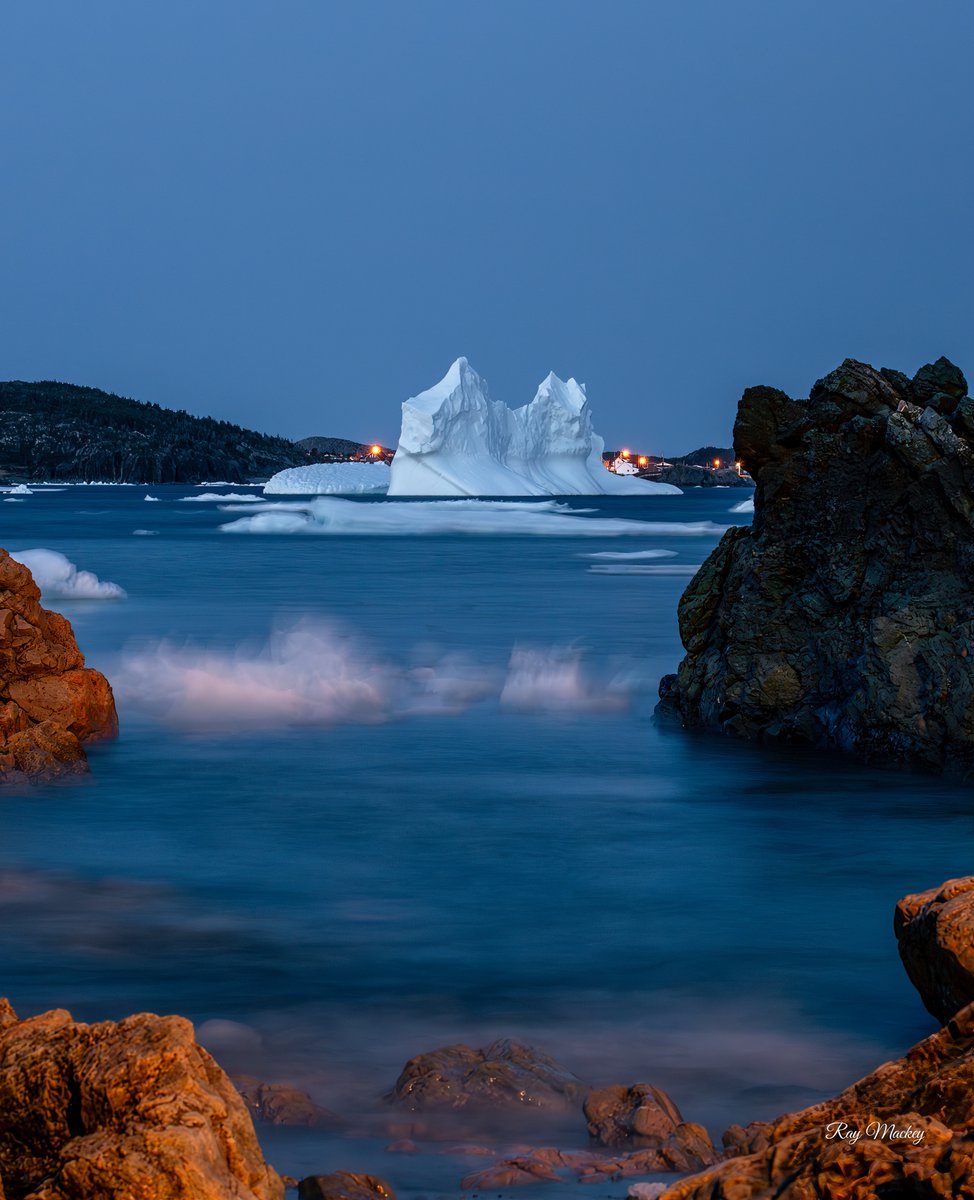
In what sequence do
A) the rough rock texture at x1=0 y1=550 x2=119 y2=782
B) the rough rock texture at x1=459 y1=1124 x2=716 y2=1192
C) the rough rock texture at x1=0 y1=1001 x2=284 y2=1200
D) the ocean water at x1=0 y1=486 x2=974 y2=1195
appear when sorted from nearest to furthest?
the rough rock texture at x1=0 y1=1001 x2=284 y2=1200
the rough rock texture at x1=459 y1=1124 x2=716 y2=1192
the ocean water at x1=0 y1=486 x2=974 y2=1195
the rough rock texture at x1=0 y1=550 x2=119 y2=782

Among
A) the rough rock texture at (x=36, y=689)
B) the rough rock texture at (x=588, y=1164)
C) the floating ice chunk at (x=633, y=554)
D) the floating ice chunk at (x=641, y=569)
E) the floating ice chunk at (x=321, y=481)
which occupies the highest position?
the floating ice chunk at (x=321, y=481)

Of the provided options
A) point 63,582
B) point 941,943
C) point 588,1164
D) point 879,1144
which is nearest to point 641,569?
point 63,582

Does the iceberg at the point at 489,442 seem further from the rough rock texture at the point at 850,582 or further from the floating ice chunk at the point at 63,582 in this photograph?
the rough rock texture at the point at 850,582

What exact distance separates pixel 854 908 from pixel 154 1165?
391 cm

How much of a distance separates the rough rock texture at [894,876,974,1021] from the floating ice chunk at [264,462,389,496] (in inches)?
3728

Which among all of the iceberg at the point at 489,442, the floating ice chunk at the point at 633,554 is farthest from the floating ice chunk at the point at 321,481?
the floating ice chunk at the point at 633,554

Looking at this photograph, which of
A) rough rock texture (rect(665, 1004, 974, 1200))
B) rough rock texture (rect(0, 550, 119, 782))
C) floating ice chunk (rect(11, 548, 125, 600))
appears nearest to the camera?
rough rock texture (rect(665, 1004, 974, 1200))

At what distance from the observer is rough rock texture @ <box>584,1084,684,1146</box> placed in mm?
3350

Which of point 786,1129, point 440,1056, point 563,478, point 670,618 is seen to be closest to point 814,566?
point 440,1056

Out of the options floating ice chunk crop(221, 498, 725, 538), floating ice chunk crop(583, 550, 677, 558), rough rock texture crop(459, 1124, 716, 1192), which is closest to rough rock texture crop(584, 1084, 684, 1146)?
rough rock texture crop(459, 1124, 716, 1192)

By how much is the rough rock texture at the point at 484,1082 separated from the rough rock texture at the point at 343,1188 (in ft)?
1.64

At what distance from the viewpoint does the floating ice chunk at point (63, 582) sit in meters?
20.1

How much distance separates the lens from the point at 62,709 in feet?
27.2

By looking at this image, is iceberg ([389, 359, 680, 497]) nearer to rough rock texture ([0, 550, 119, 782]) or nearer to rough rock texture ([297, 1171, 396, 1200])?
rough rock texture ([0, 550, 119, 782])
